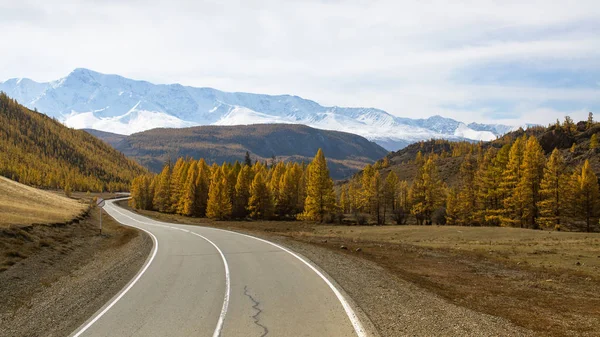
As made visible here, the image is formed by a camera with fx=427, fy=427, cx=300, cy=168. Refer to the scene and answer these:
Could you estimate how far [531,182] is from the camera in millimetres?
56219

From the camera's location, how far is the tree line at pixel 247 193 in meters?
74.2

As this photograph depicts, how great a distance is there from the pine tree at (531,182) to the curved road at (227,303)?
149 feet

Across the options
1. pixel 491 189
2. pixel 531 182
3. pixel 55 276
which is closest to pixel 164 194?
pixel 491 189

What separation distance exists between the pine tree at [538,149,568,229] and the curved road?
45731 mm

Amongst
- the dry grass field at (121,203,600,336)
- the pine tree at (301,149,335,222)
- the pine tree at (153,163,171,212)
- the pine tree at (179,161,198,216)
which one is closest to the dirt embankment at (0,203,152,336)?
the dry grass field at (121,203,600,336)

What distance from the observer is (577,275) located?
20.1 meters

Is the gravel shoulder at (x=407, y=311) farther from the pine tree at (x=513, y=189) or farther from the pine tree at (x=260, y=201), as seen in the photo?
the pine tree at (x=260, y=201)

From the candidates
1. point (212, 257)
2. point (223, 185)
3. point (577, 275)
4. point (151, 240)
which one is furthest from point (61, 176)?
point (577, 275)

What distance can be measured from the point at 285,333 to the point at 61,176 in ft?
704

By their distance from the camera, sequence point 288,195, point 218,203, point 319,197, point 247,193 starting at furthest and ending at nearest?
point 288,195 < point 247,193 < point 218,203 < point 319,197

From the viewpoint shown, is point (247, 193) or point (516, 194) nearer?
point (516, 194)

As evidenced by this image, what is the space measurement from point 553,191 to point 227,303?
179 feet

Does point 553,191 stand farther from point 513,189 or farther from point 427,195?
point 427,195

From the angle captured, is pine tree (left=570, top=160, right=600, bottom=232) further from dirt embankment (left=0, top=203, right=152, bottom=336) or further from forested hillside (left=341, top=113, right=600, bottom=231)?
dirt embankment (left=0, top=203, right=152, bottom=336)
